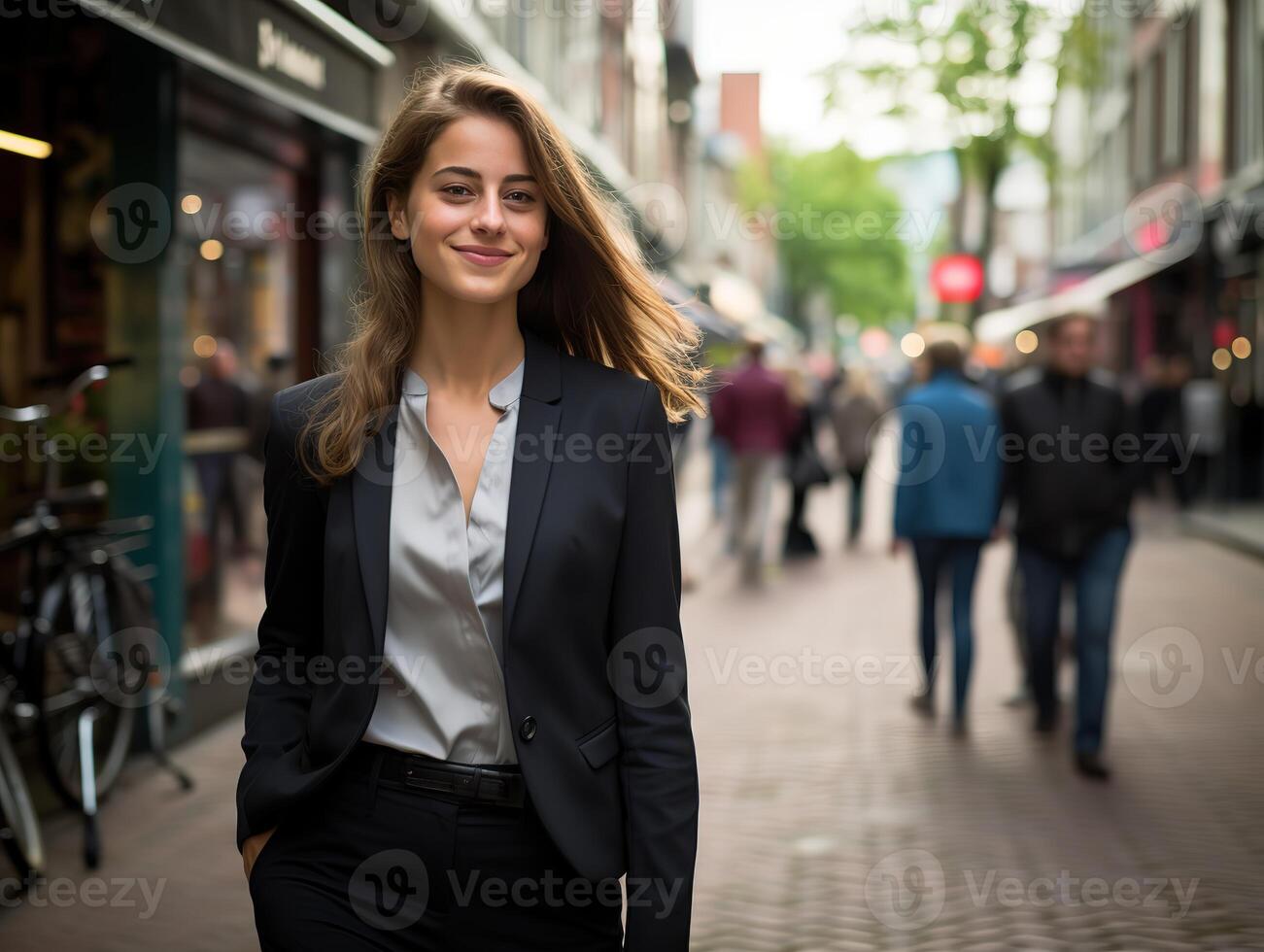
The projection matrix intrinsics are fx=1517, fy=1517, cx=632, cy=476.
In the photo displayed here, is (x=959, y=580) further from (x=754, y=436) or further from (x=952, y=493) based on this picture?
(x=754, y=436)

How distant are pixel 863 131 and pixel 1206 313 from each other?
6.60 m

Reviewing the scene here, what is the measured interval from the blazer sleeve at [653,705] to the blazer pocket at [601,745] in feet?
0.04

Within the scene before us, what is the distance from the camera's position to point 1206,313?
22844 mm

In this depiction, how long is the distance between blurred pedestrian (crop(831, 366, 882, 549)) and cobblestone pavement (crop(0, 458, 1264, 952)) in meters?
6.30

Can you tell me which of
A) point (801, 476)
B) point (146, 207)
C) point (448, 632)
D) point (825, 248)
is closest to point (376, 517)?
point (448, 632)

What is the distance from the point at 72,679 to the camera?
583 centimetres

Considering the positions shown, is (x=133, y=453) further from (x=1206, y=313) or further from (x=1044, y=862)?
(x=1206, y=313)

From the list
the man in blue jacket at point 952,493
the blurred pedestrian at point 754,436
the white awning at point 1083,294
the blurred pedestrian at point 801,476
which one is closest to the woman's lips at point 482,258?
the man in blue jacket at point 952,493

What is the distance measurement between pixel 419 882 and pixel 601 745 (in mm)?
311

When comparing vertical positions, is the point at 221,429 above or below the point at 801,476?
above

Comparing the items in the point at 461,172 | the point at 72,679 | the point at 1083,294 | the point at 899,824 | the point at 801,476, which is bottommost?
the point at 899,824

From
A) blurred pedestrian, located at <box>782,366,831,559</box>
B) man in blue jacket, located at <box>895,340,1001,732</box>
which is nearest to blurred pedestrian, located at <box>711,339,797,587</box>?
blurred pedestrian, located at <box>782,366,831,559</box>

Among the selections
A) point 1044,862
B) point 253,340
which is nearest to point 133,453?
point 253,340

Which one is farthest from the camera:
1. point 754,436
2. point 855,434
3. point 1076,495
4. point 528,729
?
point 855,434
